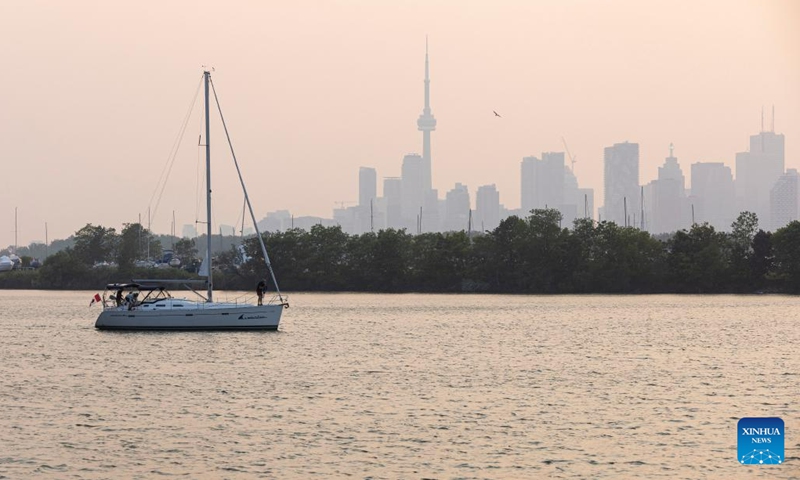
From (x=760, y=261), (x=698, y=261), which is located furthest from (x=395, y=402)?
(x=760, y=261)

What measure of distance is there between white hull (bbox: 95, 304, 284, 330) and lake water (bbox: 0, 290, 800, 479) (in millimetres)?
1322

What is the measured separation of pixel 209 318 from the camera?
9406cm

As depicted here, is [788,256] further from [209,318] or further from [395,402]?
[395,402]

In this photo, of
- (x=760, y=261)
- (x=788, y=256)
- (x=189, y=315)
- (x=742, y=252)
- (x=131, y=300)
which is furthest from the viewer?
(x=742, y=252)

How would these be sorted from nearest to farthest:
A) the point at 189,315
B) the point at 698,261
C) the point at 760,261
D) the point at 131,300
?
the point at 189,315
the point at 131,300
the point at 760,261
the point at 698,261

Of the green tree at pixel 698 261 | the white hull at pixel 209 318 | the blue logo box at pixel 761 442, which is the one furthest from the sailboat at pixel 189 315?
the green tree at pixel 698 261

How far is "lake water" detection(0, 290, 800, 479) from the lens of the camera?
4097 cm

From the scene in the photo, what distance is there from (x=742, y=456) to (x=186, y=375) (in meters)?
35.4

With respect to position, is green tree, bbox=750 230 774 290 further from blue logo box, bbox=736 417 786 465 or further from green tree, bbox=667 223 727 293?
blue logo box, bbox=736 417 786 465

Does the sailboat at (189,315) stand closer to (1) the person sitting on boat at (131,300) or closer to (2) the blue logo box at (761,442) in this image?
(1) the person sitting on boat at (131,300)

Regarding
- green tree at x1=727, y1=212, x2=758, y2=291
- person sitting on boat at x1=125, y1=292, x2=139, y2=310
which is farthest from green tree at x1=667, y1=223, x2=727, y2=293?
person sitting on boat at x1=125, y1=292, x2=139, y2=310

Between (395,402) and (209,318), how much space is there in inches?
1665

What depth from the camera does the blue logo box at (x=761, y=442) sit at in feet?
132

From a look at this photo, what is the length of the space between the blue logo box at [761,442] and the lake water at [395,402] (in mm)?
493
